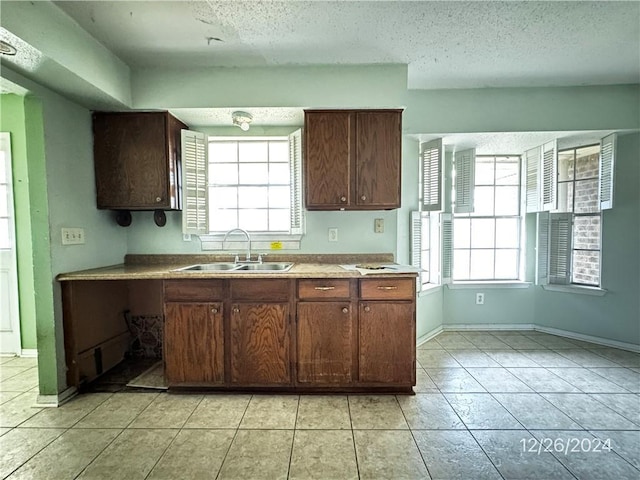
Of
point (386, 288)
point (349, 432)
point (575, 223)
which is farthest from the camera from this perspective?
point (575, 223)

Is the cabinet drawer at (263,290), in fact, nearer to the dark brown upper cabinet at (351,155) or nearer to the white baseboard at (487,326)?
the dark brown upper cabinet at (351,155)

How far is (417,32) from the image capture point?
195 centimetres

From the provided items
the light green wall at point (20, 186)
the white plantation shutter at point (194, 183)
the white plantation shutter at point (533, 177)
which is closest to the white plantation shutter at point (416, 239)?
the white plantation shutter at point (533, 177)

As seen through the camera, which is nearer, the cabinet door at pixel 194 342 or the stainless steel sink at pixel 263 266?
the cabinet door at pixel 194 342

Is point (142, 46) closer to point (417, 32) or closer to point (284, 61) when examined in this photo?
A: point (284, 61)

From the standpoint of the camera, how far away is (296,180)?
2584mm

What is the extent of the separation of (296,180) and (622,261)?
11.0ft

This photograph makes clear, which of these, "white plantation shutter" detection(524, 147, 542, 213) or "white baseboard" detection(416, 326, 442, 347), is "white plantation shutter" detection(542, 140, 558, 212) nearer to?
"white plantation shutter" detection(524, 147, 542, 213)

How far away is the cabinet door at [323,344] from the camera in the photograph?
2100 millimetres

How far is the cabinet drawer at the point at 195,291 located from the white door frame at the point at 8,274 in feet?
5.88

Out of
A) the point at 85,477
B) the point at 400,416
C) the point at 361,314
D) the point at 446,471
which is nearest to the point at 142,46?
the point at 361,314

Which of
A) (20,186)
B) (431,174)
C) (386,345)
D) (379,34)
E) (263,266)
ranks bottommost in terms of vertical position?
(386,345)

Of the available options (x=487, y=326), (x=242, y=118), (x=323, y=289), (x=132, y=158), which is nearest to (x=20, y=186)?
(x=132, y=158)
